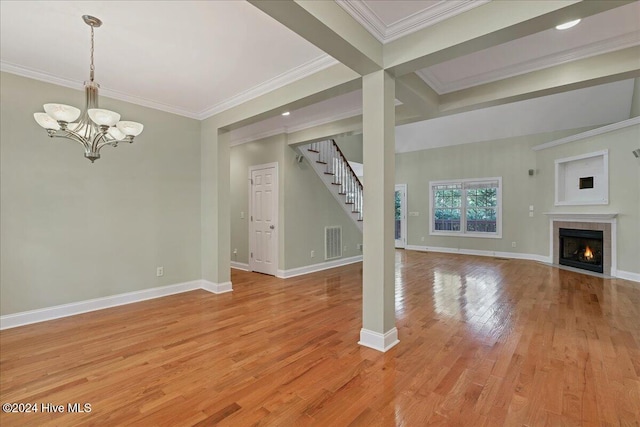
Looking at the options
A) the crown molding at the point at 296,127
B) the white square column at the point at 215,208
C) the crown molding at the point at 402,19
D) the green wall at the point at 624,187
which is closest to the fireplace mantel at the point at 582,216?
the green wall at the point at 624,187

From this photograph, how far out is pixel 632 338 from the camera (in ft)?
9.37

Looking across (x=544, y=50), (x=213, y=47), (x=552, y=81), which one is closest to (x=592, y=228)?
(x=552, y=81)

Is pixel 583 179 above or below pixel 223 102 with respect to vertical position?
below

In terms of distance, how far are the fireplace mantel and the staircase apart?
4.44 metres

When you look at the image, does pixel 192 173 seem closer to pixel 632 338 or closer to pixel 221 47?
pixel 221 47

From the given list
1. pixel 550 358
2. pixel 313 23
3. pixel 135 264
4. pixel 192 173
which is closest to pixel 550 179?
pixel 550 358

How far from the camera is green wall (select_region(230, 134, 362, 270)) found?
18.5 ft

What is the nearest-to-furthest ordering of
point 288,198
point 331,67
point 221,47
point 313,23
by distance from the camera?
point 313,23 → point 221,47 → point 331,67 → point 288,198

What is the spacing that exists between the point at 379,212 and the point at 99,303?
3.78 metres

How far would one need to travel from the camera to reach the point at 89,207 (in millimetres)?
3740

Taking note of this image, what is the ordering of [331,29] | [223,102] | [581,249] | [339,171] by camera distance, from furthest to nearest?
1. [339,171]
2. [581,249]
3. [223,102]
4. [331,29]

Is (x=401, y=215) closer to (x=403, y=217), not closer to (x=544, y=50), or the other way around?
(x=403, y=217)

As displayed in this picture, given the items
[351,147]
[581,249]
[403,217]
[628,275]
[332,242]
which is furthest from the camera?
[403,217]

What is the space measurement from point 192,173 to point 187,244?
116 cm
